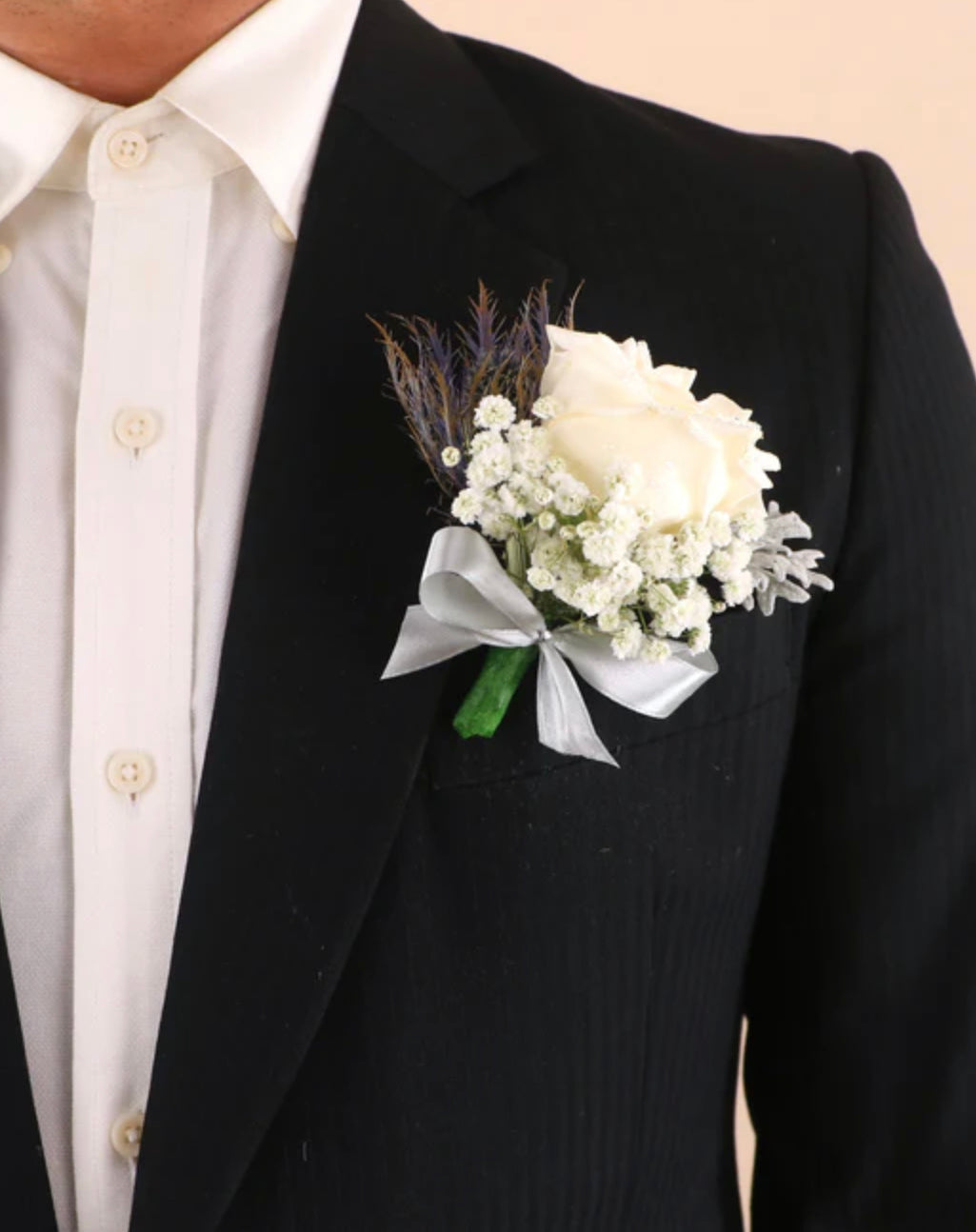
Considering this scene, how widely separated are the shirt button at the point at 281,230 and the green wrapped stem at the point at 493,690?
26 centimetres

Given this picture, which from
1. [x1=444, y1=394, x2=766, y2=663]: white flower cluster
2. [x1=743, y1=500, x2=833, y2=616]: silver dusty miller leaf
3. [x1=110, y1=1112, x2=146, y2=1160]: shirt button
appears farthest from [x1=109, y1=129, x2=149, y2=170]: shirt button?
[x1=110, y1=1112, x2=146, y2=1160]: shirt button

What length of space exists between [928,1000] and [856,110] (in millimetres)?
910

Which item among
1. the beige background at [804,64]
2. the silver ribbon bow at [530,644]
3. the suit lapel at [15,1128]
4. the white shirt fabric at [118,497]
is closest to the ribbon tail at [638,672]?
the silver ribbon bow at [530,644]

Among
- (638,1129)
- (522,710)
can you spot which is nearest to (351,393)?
(522,710)

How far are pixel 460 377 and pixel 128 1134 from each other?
0.42 m

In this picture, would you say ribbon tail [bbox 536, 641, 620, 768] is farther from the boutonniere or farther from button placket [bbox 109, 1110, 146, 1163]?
button placket [bbox 109, 1110, 146, 1163]

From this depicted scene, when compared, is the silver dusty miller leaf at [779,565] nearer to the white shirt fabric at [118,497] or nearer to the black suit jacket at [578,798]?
the black suit jacket at [578,798]

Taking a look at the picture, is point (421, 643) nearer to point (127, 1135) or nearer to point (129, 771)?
point (129, 771)

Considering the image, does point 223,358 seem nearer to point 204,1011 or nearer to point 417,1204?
point 204,1011

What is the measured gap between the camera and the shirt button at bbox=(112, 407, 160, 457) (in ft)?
2.98

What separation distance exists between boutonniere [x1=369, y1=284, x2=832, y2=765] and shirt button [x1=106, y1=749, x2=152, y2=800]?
5.4 inches

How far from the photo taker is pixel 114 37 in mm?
935

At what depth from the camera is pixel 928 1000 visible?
3.38 feet

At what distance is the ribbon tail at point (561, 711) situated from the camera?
0.85 m
